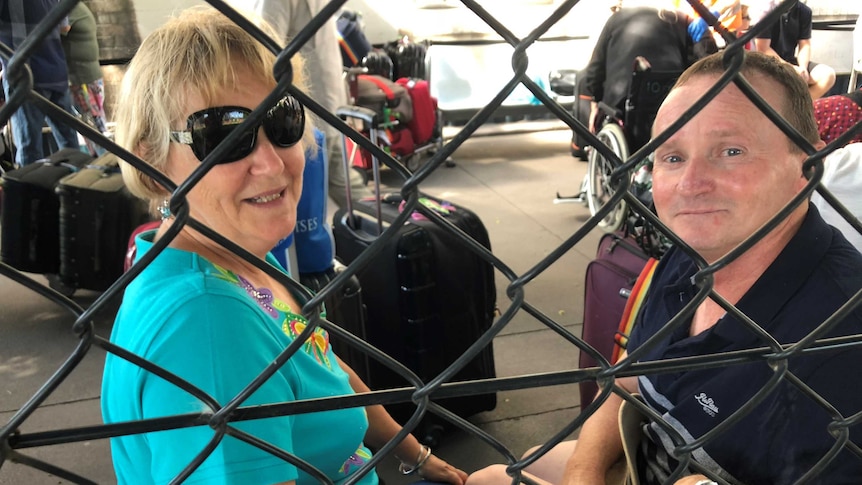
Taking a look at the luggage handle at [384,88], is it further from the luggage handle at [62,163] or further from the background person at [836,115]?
the background person at [836,115]

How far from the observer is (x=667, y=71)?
401 cm

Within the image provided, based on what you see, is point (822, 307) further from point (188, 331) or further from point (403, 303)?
point (403, 303)

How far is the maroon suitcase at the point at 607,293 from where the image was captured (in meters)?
2.11

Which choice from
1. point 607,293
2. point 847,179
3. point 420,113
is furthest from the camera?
point 420,113

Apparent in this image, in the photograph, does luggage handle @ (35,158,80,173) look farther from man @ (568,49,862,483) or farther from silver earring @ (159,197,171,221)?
man @ (568,49,862,483)

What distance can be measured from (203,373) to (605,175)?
381cm

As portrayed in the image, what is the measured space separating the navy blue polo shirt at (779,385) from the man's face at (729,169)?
0.09 m

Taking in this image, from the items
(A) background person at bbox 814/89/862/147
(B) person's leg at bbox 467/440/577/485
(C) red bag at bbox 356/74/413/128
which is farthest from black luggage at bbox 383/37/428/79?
(B) person's leg at bbox 467/440/577/485

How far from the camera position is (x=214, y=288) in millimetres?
984

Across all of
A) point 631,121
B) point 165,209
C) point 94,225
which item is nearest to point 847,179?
point 165,209

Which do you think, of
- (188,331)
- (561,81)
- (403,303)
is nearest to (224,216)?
(188,331)

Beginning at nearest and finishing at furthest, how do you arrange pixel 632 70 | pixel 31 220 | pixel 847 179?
pixel 847 179, pixel 31 220, pixel 632 70

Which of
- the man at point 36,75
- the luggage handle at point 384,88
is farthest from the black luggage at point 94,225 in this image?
the luggage handle at point 384,88

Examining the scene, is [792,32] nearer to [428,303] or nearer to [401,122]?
[401,122]
